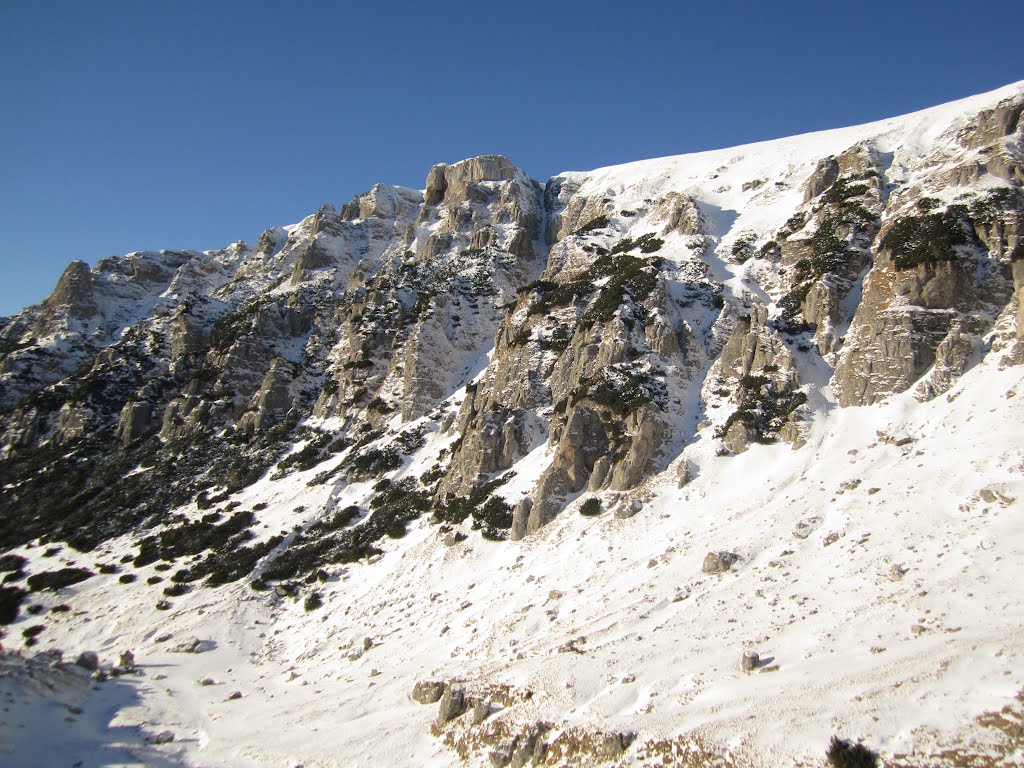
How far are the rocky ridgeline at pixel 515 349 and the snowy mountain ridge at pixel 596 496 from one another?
448 mm

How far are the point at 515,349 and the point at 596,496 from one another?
26.1 meters

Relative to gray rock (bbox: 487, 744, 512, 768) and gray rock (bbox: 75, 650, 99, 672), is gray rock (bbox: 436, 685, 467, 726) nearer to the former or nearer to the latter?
gray rock (bbox: 487, 744, 512, 768)

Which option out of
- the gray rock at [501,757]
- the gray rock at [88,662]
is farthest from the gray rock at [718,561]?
the gray rock at [88,662]

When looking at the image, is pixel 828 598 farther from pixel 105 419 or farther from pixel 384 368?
pixel 105 419

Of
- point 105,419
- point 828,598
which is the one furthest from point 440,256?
point 828,598

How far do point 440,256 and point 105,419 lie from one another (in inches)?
2621

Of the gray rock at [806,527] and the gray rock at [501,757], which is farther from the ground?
the gray rock at [806,527]

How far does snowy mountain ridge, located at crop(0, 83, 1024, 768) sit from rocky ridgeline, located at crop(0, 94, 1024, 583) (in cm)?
45

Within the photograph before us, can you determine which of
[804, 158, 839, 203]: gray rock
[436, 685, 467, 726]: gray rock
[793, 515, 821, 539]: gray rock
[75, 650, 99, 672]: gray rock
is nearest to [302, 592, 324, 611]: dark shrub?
[75, 650, 99, 672]: gray rock

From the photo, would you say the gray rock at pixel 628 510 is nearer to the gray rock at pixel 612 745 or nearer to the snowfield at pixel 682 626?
the snowfield at pixel 682 626

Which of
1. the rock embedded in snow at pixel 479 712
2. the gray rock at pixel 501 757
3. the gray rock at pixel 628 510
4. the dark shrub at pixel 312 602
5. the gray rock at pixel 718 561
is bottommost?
the gray rock at pixel 501 757

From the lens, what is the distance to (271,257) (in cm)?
15175

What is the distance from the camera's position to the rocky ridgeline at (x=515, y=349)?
156 feet

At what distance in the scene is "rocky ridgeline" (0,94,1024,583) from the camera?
47594 mm
